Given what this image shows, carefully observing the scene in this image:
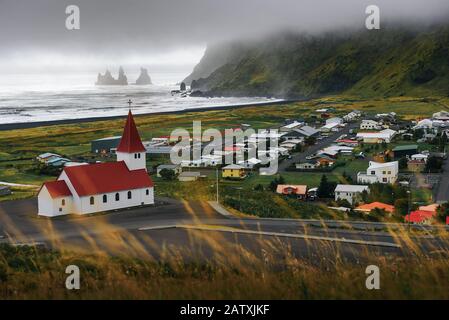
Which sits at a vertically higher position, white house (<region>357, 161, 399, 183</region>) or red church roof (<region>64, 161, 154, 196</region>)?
red church roof (<region>64, 161, 154, 196</region>)

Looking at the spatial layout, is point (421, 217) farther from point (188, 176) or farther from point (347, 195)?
point (188, 176)

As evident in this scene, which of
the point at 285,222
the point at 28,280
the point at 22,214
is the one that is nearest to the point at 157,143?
the point at 22,214

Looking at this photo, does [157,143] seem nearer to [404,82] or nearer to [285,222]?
[285,222]

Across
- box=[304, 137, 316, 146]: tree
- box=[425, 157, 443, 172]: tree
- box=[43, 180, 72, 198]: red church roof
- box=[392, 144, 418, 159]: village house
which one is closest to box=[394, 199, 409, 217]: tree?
box=[43, 180, 72, 198]: red church roof

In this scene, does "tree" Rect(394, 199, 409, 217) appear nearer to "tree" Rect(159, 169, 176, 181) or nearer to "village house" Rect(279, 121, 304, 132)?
"tree" Rect(159, 169, 176, 181)

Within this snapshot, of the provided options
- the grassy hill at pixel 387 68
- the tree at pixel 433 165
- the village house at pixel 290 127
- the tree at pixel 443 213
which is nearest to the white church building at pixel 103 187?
the tree at pixel 443 213

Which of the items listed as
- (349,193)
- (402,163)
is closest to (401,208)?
(349,193)
